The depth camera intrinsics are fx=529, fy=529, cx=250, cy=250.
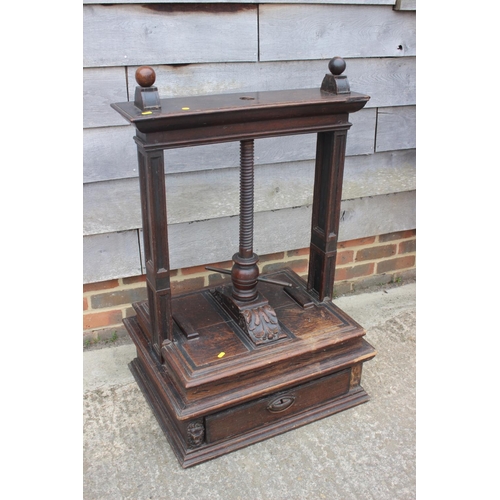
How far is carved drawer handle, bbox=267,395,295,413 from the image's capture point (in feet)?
6.48

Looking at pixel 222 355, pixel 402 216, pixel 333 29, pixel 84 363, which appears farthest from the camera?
pixel 402 216

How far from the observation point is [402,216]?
2863 mm

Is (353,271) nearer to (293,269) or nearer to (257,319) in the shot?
(293,269)

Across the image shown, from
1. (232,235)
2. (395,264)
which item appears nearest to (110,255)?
(232,235)

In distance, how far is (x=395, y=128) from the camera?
101 inches

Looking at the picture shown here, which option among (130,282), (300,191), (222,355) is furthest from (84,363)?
(300,191)

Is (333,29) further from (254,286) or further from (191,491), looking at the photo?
(191,491)

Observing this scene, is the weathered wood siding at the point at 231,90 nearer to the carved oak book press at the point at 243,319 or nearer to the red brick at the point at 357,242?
the red brick at the point at 357,242

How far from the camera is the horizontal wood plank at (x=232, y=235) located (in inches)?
93.4

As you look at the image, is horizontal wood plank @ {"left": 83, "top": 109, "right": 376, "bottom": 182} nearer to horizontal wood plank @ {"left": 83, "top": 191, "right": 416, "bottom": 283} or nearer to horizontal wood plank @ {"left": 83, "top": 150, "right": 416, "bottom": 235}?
horizontal wood plank @ {"left": 83, "top": 150, "right": 416, "bottom": 235}

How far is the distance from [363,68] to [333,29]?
230mm

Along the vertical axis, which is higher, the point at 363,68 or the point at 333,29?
the point at 333,29

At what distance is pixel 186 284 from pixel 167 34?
114 centimetres

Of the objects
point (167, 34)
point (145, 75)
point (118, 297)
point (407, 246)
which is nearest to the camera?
point (145, 75)
